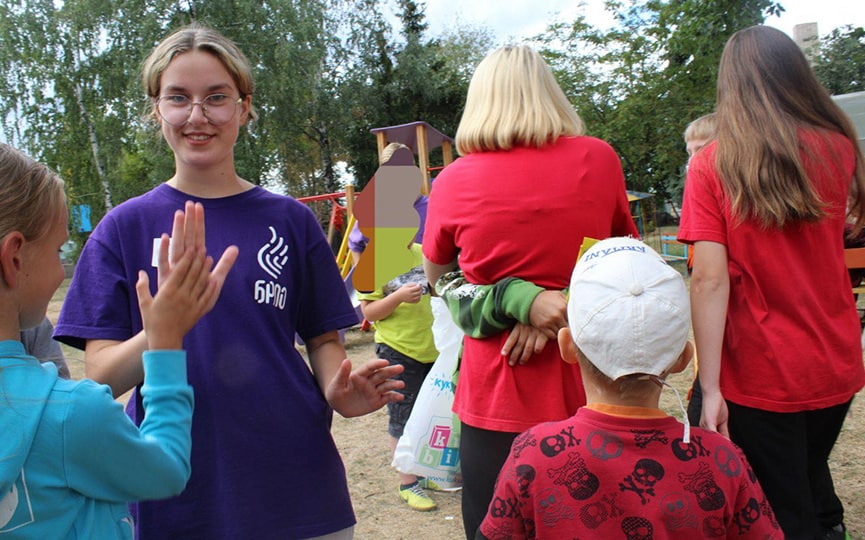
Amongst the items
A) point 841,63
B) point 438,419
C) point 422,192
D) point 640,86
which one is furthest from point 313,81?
point 438,419

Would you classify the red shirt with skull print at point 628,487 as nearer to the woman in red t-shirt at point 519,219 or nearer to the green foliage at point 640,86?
the woman in red t-shirt at point 519,219

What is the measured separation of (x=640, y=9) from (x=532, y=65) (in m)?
14.6

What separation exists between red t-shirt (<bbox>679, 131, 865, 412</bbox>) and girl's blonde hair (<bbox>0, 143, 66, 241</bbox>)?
162 centimetres

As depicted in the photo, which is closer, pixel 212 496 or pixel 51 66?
pixel 212 496

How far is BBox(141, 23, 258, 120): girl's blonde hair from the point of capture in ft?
5.22

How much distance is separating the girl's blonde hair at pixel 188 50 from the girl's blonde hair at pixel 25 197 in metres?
0.44

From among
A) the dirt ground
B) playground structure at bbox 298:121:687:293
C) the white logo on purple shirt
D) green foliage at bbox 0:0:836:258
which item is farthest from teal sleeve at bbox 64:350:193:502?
green foliage at bbox 0:0:836:258

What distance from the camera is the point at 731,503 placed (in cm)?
126

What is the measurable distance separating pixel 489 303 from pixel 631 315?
57cm

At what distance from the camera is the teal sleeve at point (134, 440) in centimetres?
111

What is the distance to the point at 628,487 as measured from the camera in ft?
4.12

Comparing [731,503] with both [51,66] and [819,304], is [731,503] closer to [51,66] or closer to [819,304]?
[819,304]

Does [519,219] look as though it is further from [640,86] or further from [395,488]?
[640,86]

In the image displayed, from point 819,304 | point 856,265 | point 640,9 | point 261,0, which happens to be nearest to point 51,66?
point 261,0
